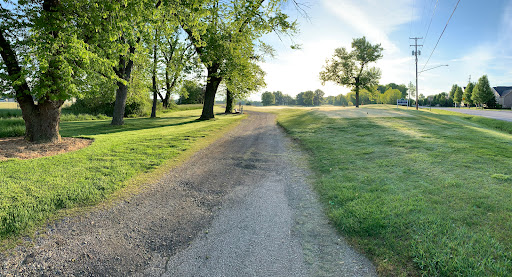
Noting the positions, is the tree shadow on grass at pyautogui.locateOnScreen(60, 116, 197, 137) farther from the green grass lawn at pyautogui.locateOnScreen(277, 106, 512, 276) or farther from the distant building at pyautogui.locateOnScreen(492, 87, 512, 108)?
the distant building at pyautogui.locateOnScreen(492, 87, 512, 108)

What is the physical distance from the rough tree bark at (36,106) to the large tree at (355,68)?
4643cm

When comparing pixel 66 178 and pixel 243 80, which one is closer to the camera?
pixel 66 178

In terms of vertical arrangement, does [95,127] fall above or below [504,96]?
below

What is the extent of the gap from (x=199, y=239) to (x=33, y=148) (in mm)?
8361

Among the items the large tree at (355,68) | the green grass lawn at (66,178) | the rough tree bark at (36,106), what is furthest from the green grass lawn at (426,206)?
the large tree at (355,68)

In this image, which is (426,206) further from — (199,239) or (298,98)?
(298,98)

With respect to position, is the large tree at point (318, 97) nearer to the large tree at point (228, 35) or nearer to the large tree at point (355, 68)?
the large tree at point (355, 68)

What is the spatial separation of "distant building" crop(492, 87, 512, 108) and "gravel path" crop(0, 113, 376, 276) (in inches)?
3252

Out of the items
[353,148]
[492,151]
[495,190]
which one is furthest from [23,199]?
[492,151]

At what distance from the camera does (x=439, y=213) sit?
4125 mm

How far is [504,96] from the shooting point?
6278 centimetres

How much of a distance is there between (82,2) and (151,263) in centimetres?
1015

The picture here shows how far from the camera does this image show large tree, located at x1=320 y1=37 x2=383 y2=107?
1864 inches

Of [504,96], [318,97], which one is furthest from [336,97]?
[504,96]
